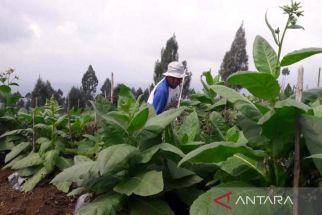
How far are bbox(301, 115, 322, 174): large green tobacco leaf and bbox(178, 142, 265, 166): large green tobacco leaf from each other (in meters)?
0.31

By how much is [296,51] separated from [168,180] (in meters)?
1.08

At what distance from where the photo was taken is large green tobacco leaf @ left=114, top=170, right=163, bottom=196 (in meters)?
2.19

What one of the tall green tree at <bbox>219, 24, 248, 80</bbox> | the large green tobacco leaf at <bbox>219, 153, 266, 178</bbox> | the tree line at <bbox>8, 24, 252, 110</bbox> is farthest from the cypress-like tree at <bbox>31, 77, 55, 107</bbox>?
the large green tobacco leaf at <bbox>219, 153, 266, 178</bbox>

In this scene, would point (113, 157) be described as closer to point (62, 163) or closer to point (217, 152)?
point (217, 152)

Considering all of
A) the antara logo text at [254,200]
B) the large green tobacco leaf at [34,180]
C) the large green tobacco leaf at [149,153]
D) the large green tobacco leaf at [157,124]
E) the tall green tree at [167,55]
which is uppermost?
the tall green tree at [167,55]

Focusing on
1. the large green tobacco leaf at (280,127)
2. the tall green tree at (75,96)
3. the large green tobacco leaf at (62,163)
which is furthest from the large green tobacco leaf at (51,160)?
the tall green tree at (75,96)

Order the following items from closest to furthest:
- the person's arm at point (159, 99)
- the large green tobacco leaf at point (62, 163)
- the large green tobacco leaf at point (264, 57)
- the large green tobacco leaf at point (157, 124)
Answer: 1. the large green tobacco leaf at point (264, 57)
2. the large green tobacco leaf at point (157, 124)
3. the large green tobacco leaf at point (62, 163)
4. the person's arm at point (159, 99)

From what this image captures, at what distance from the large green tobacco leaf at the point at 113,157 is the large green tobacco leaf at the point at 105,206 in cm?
22

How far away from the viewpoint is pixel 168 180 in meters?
2.46

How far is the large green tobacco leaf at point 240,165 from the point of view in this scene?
2037 mm

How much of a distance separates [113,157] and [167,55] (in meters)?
15.0

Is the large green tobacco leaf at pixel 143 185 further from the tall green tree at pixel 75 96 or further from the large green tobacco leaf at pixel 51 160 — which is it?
the tall green tree at pixel 75 96

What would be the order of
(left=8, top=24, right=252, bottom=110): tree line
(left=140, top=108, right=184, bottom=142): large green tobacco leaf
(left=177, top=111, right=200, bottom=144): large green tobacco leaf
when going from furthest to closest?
(left=8, top=24, right=252, bottom=110): tree line
(left=177, top=111, right=200, bottom=144): large green tobacco leaf
(left=140, top=108, right=184, bottom=142): large green tobacco leaf

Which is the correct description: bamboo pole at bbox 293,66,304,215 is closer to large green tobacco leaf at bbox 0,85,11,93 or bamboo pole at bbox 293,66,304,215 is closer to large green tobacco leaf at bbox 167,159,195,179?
large green tobacco leaf at bbox 167,159,195,179
